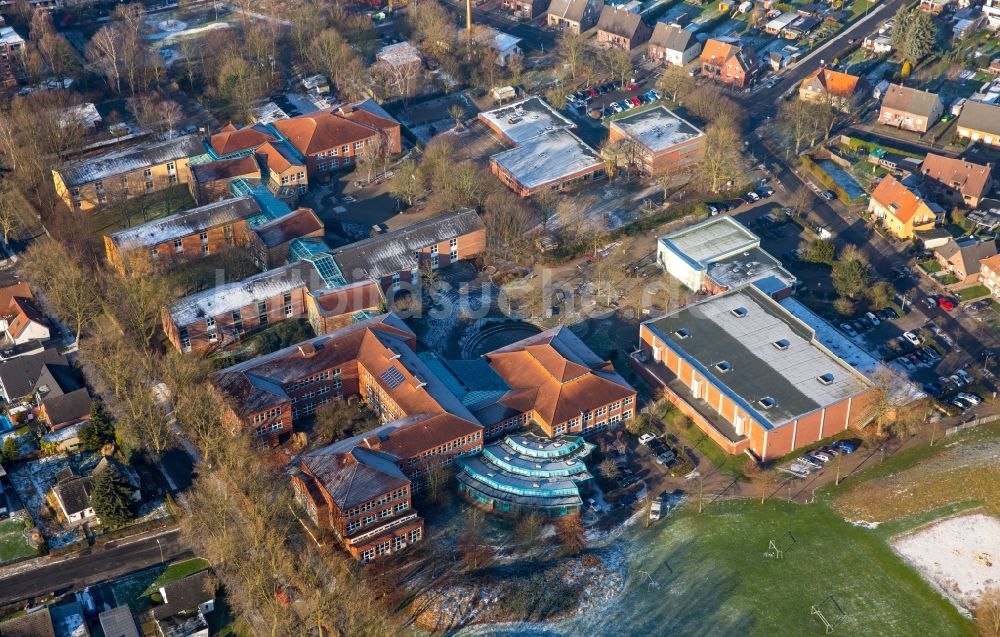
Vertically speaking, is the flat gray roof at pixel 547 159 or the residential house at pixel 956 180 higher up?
the residential house at pixel 956 180

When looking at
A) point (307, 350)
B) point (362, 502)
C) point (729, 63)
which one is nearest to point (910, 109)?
point (729, 63)

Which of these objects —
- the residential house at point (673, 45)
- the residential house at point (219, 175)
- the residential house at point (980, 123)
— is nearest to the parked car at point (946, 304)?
the residential house at point (980, 123)

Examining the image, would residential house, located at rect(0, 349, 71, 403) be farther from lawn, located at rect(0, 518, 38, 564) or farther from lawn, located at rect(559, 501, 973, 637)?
lawn, located at rect(559, 501, 973, 637)

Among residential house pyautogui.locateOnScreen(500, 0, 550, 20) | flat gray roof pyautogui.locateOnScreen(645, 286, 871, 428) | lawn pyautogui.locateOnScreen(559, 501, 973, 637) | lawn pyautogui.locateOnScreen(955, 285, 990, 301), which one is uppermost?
residential house pyautogui.locateOnScreen(500, 0, 550, 20)

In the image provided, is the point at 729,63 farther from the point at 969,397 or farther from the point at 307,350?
the point at 307,350

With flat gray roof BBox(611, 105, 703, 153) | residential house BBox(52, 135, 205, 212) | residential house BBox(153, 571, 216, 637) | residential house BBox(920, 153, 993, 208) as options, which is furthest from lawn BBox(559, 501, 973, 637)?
residential house BBox(52, 135, 205, 212)

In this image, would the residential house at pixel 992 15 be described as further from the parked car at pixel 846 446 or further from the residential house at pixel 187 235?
the residential house at pixel 187 235
